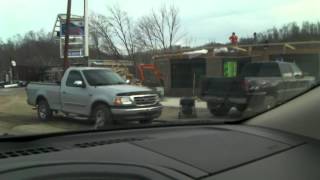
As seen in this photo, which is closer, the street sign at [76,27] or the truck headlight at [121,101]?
the truck headlight at [121,101]

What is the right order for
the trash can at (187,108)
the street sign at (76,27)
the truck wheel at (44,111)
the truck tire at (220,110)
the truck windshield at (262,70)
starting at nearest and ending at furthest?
the trash can at (187,108) → the truck tire at (220,110) → the truck windshield at (262,70) → the truck wheel at (44,111) → the street sign at (76,27)

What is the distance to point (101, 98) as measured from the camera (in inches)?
680

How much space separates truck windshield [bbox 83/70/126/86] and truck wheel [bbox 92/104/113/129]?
2.70ft

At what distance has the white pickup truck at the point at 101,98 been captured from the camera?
16.9m

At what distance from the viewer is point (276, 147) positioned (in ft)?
9.84

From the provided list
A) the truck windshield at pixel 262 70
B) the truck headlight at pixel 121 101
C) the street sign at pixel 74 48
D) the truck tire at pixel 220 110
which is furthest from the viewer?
the street sign at pixel 74 48

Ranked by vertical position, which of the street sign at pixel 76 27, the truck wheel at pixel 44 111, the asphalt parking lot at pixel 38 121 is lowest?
the asphalt parking lot at pixel 38 121

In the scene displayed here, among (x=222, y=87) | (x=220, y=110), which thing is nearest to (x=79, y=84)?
(x=220, y=110)

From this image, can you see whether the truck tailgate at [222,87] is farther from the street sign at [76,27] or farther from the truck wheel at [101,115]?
the street sign at [76,27]

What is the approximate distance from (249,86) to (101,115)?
466cm

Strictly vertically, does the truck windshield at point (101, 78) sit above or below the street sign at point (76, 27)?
below

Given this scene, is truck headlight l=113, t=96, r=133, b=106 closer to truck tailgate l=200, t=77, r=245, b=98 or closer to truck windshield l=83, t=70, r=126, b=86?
truck windshield l=83, t=70, r=126, b=86

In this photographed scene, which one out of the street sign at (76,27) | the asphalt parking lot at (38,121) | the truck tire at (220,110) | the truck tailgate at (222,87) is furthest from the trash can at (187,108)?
the street sign at (76,27)

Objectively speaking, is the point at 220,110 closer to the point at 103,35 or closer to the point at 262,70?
the point at 262,70
